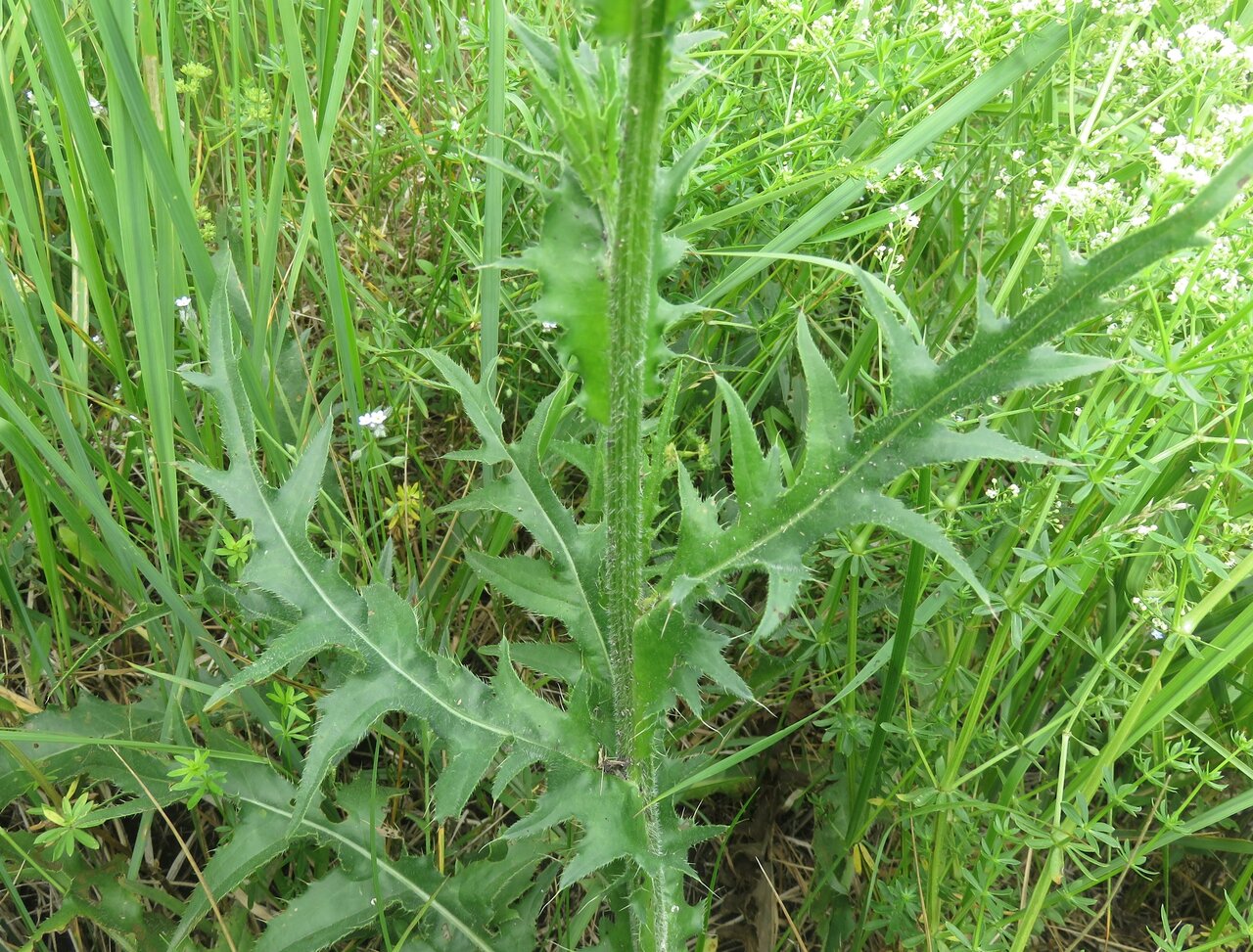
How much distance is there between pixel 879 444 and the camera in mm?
1324

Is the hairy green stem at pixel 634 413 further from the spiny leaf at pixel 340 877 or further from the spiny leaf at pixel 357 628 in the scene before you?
the spiny leaf at pixel 340 877

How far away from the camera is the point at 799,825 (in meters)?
2.12

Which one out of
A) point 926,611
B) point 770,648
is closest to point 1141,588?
point 926,611

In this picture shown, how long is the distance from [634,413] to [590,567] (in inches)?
19.7

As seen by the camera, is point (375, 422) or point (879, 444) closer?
point (879, 444)

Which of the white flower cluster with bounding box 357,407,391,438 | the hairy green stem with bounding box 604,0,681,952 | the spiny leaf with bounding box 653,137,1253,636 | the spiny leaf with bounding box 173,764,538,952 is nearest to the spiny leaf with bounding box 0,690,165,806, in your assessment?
the spiny leaf with bounding box 173,764,538,952

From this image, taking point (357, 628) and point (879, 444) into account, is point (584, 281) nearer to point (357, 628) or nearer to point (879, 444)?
point (879, 444)

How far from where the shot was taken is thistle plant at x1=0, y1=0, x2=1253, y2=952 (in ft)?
3.64

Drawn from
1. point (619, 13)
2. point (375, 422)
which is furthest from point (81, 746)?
point (619, 13)

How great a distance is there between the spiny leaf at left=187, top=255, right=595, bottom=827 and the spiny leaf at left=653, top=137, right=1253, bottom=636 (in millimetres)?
309

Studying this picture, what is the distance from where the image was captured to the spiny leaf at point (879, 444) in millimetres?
1158

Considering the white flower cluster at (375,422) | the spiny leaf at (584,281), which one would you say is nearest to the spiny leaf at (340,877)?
the white flower cluster at (375,422)

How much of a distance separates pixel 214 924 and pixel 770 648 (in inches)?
47.2

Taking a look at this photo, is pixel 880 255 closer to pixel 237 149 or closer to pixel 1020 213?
pixel 1020 213
